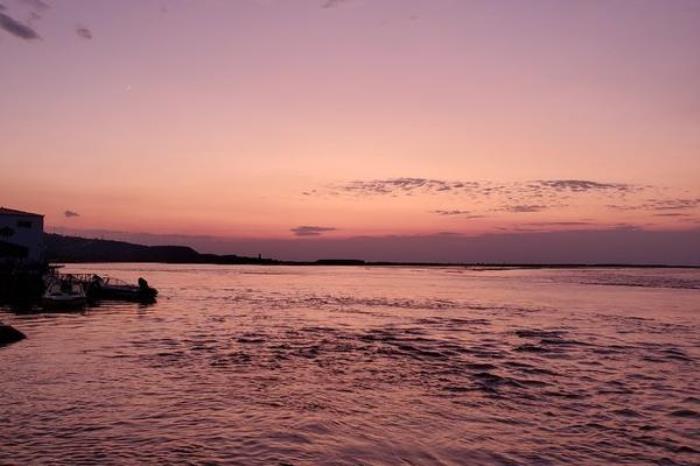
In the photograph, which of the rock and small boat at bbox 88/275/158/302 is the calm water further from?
small boat at bbox 88/275/158/302

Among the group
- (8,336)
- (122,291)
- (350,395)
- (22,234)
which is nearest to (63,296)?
(122,291)

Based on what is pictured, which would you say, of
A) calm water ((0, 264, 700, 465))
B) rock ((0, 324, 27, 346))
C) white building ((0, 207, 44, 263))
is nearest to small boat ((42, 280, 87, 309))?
calm water ((0, 264, 700, 465))

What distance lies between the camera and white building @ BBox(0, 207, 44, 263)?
230 feet

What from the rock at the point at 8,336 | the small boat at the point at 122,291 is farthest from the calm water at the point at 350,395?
the small boat at the point at 122,291

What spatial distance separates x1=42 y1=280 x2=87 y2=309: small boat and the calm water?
487 inches

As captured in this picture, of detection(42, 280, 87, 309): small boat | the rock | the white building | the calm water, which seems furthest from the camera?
the white building

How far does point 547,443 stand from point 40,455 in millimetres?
11641

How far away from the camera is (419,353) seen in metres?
27.3

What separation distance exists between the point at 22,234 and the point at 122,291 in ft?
71.3

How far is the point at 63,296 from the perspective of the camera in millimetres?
49625

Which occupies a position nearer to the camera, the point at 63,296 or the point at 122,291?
the point at 63,296

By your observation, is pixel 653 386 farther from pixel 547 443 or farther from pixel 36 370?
pixel 36 370

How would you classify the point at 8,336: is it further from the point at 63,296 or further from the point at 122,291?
the point at 122,291

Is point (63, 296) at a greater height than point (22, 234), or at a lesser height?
lesser
